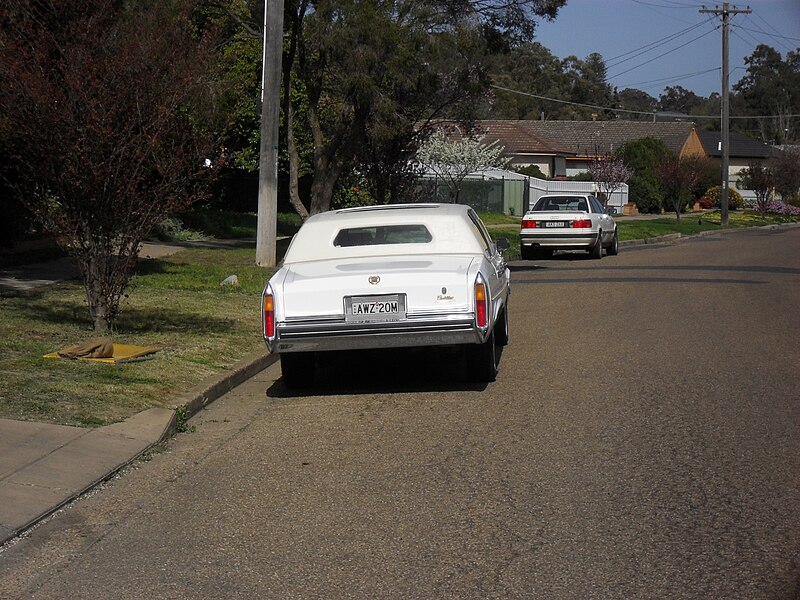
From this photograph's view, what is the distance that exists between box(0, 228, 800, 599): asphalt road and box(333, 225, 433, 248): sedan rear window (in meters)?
1.24

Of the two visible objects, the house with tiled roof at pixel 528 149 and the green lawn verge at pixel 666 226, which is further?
the house with tiled roof at pixel 528 149

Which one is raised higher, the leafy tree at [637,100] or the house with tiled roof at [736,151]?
the leafy tree at [637,100]

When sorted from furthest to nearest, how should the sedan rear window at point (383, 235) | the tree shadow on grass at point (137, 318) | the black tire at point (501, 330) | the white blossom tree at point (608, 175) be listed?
1. the white blossom tree at point (608, 175)
2. the tree shadow on grass at point (137, 318)
3. the black tire at point (501, 330)
4. the sedan rear window at point (383, 235)

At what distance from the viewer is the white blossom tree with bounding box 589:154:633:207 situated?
5467 centimetres

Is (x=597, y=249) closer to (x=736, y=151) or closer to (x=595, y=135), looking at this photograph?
(x=595, y=135)

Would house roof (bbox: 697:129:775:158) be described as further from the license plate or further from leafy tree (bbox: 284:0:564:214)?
the license plate


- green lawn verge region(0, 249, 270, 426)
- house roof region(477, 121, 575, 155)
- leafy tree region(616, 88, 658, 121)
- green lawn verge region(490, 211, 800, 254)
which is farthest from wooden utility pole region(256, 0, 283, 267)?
leafy tree region(616, 88, 658, 121)

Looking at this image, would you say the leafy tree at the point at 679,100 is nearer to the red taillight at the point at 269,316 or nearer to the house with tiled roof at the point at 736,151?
the house with tiled roof at the point at 736,151

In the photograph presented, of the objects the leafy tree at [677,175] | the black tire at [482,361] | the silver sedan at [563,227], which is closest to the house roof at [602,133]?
the leafy tree at [677,175]

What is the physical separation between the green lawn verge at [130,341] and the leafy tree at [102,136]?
0.78 meters

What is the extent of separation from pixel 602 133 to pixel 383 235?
222 ft

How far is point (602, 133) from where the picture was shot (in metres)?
76.1

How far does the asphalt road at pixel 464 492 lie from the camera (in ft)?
16.9

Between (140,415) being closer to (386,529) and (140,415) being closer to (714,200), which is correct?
(386,529)
